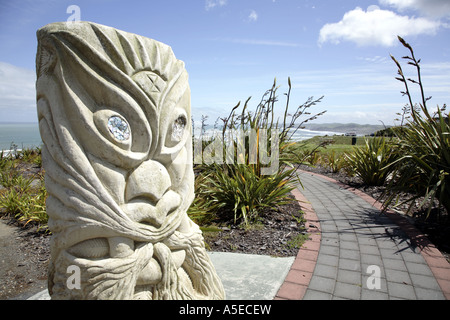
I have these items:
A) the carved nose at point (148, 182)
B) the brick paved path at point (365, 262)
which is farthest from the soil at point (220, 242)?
the carved nose at point (148, 182)

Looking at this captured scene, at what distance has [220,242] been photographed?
12.9 feet

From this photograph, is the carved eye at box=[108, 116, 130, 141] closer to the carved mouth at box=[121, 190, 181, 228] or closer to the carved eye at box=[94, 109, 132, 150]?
the carved eye at box=[94, 109, 132, 150]

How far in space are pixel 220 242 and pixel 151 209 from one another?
227cm

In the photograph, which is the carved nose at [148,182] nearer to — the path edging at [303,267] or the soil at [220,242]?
the path edging at [303,267]

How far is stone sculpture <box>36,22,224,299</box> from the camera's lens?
1647 millimetres

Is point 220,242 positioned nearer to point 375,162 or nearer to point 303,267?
point 303,267

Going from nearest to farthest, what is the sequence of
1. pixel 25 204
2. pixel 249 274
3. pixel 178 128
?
pixel 178 128
pixel 249 274
pixel 25 204

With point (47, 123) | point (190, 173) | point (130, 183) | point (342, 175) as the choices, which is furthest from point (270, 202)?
point (342, 175)

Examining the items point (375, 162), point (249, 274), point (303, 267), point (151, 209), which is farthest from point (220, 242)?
point (375, 162)

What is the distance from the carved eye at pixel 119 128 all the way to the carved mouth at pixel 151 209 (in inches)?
16.5

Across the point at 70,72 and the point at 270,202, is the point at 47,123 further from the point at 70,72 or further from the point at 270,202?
the point at 270,202

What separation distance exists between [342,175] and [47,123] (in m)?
8.12

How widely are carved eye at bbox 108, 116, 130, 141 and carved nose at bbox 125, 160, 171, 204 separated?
23 centimetres

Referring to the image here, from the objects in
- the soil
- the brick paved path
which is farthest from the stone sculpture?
the soil
